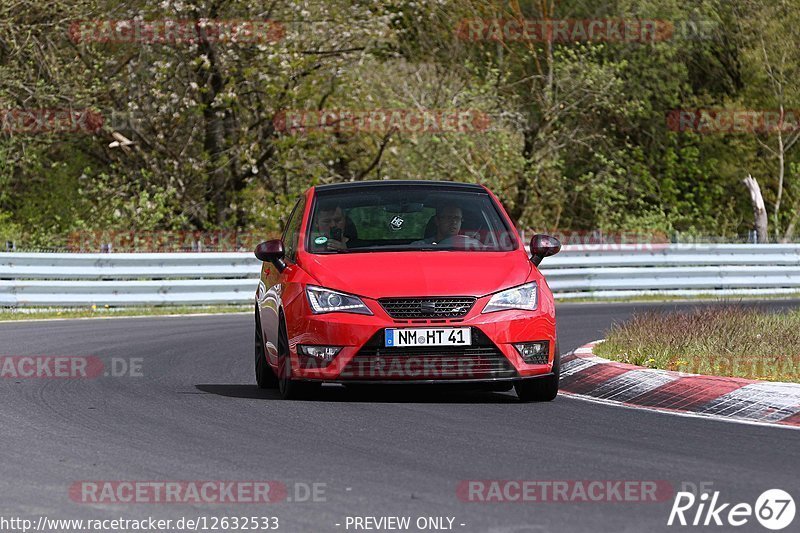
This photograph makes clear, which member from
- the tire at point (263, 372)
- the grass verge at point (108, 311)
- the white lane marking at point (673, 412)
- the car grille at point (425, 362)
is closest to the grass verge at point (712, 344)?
the white lane marking at point (673, 412)

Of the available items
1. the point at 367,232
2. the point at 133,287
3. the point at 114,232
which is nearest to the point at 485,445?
the point at 367,232

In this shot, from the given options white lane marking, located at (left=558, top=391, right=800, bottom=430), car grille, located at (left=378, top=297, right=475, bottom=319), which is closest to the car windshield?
car grille, located at (left=378, top=297, right=475, bottom=319)

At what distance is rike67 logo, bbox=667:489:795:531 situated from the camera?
612cm

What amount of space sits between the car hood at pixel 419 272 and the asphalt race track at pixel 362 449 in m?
0.82

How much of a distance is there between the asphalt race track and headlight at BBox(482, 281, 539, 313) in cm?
70

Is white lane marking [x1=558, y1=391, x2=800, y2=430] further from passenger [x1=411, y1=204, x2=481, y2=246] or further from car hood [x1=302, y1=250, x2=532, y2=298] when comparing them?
passenger [x1=411, y1=204, x2=481, y2=246]

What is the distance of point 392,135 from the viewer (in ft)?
105

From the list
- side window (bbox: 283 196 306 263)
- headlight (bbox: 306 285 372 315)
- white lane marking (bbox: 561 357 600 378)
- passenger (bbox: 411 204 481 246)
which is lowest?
white lane marking (bbox: 561 357 600 378)

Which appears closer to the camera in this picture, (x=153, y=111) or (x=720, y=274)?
(x=720, y=274)

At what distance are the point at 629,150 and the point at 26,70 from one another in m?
16.0

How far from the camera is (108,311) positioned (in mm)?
23094

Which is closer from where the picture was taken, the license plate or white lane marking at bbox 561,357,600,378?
the license plate

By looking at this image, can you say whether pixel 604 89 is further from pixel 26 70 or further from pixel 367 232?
pixel 367 232

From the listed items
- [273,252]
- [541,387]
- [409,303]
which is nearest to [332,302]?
[409,303]
